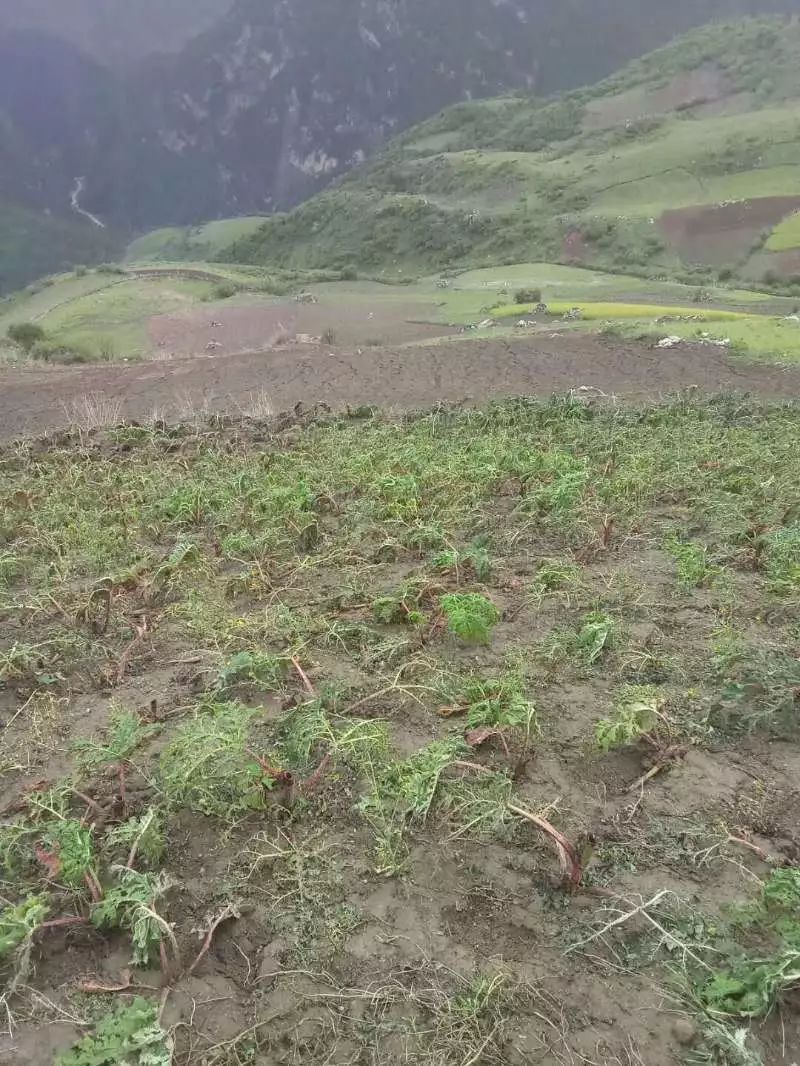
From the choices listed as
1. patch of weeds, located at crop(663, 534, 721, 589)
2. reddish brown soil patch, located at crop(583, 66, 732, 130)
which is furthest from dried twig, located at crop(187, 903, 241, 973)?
reddish brown soil patch, located at crop(583, 66, 732, 130)

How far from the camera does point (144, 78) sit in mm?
149250

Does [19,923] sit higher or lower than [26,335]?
lower

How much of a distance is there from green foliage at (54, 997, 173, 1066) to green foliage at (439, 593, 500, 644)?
7.64 feet

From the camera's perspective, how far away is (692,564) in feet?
15.5

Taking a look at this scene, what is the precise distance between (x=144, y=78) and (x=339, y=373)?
17421 centimetres

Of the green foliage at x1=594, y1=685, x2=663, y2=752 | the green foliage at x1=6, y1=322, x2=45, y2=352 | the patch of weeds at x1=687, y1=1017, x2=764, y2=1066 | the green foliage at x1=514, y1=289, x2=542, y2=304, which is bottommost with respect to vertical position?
the patch of weeds at x1=687, y1=1017, x2=764, y2=1066

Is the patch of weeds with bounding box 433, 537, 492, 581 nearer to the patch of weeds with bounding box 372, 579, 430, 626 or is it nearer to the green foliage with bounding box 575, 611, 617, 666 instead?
the patch of weeds with bounding box 372, 579, 430, 626

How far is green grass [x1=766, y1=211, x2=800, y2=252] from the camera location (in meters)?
33.2

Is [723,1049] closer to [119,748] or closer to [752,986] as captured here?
[752,986]

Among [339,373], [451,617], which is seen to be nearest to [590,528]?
[451,617]

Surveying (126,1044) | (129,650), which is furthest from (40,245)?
(126,1044)

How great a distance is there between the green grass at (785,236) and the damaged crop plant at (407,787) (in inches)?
1344

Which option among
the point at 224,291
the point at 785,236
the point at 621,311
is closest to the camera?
the point at 621,311

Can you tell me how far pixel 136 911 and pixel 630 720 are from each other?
219 cm
